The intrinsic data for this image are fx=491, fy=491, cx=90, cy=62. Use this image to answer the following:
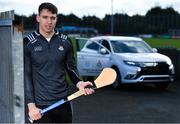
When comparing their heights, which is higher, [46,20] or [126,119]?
[46,20]

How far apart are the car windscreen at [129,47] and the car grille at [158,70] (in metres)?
1.20

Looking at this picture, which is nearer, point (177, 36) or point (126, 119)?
point (126, 119)

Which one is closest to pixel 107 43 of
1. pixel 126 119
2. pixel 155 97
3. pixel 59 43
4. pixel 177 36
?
pixel 155 97

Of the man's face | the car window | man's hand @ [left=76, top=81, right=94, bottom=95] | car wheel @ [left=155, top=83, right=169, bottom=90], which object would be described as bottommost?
car wheel @ [left=155, top=83, right=169, bottom=90]

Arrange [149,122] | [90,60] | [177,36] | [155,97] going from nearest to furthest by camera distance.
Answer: [149,122] → [155,97] → [90,60] → [177,36]

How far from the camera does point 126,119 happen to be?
385 inches

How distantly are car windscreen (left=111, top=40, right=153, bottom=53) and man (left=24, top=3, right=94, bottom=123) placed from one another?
36.9ft

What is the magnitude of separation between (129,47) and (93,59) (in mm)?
1215

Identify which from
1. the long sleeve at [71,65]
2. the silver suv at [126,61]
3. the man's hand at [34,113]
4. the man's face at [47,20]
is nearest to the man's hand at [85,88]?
the long sleeve at [71,65]

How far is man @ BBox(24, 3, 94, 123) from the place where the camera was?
4.12 metres

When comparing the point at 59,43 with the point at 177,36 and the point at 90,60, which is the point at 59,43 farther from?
the point at 177,36

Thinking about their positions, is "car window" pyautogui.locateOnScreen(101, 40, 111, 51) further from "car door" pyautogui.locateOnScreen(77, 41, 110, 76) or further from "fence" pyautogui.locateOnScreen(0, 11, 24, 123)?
"fence" pyautogui.locateOnScreen(0, 11, 24, 123)

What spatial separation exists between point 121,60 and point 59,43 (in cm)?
1060

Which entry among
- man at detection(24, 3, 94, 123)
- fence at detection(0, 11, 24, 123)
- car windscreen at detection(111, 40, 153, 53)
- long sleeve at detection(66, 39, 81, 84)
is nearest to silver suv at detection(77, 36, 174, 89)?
car windscreen at detection(111, 40, 153, 53)
